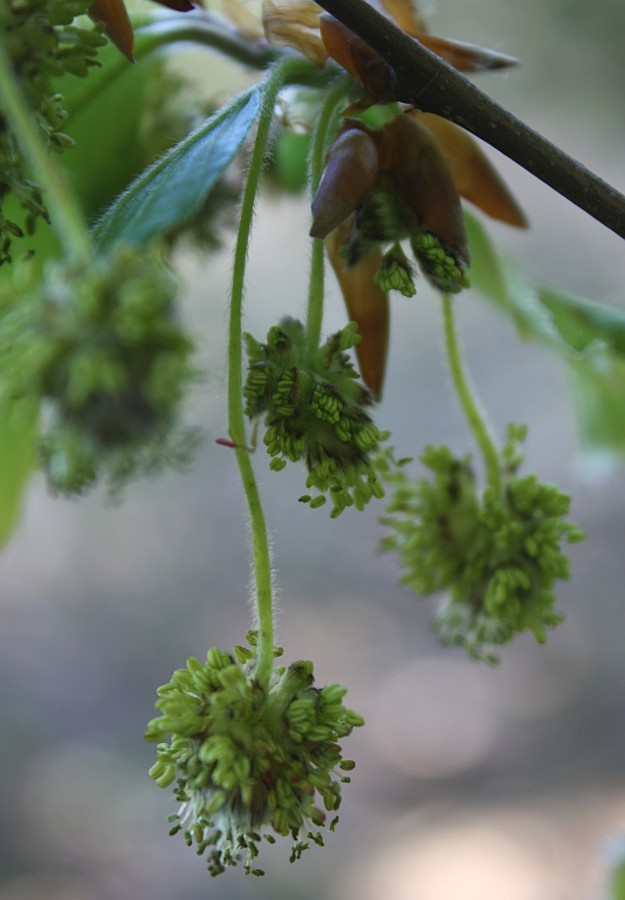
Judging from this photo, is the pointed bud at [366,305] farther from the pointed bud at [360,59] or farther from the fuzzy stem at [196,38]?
the fuzzy stem at [196,38]

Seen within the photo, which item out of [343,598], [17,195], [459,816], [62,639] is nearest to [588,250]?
[343,598]

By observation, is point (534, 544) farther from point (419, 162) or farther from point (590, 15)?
point (590, 15)

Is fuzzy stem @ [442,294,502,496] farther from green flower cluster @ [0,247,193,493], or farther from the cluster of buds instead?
green flower cluster @ [0,247,193,493]

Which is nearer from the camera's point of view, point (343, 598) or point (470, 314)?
point (343, 598)

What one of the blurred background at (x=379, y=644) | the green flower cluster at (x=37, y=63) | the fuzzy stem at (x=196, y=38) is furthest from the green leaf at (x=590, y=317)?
the blurred background at (x=379, y=644)

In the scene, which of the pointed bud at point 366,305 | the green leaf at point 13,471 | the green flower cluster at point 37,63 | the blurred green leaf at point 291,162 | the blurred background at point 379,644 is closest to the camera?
the green flower cluster at point 37,63
